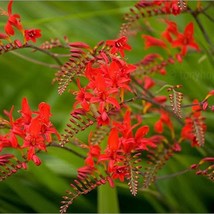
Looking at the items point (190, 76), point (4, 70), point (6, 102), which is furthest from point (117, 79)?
point (4, 70)

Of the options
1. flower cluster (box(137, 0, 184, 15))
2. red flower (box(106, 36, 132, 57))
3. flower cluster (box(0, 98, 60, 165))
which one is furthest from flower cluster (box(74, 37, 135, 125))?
flower cluster (box(137, 0, 184, 15))

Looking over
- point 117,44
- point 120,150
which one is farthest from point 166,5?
point 120,150

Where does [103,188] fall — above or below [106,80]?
below

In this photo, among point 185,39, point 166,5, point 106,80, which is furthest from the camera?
point 185,39

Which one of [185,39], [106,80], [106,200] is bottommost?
[106,200]

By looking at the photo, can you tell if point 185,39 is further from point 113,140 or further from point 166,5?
point 113,140

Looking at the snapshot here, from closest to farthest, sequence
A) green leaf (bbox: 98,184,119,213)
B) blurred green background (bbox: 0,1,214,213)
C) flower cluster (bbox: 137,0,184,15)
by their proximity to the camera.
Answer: flower cluster (bbox: 137,0,184,15), green leaf (bbox: 98,184,119,213), blurred green background (bbox: 0,1,214,213)

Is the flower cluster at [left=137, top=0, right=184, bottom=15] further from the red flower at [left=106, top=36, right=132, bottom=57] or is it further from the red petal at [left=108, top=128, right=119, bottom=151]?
the red petal at [left=108, top=128, right=119, bottom=151]

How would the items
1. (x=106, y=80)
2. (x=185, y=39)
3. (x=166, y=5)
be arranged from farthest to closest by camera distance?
(x=185, y=39) < (x=166, y=5) < (x=106, y=80)

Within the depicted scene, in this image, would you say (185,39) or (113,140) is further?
(185,39)

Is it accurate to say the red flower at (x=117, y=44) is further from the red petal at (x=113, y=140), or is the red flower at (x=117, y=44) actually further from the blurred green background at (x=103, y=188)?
the blurred green background at (x=103, y=188)

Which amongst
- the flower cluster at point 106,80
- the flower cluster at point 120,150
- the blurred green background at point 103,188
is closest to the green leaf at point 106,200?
the blurred green background at point 103,188
